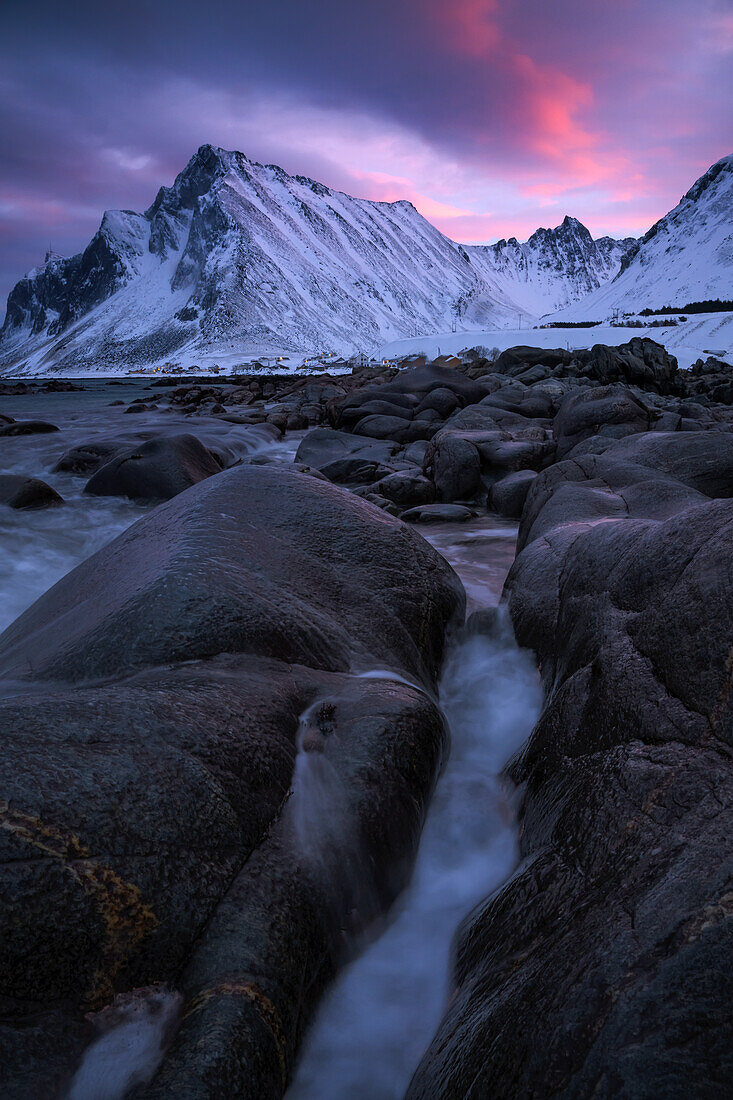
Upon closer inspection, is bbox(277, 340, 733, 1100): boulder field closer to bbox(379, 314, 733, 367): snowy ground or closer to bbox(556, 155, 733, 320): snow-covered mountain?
bbox(379, 314, 733, 367): snowy ground

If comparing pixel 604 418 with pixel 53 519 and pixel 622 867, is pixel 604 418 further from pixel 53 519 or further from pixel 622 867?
pixel 622 867

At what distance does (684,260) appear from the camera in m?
91.4

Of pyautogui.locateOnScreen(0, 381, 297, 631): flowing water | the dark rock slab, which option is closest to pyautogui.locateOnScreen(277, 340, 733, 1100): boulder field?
pyautogui.locateOnScreen(0, 381, 297, 631): flowing water

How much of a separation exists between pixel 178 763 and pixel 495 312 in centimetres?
19977

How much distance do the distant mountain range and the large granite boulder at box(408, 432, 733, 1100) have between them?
93.5 m

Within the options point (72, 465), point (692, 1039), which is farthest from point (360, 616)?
point (72, 465)

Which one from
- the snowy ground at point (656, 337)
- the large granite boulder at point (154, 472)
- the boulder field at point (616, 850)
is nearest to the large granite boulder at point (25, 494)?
the large granite boulder at point (154, 472)

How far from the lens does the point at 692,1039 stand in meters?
1.08

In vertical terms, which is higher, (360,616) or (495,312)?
(495,312)

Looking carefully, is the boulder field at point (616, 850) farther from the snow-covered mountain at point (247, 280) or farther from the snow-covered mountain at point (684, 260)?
the snow-covered mountain at point (247, 280)

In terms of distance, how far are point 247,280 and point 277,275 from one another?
31.0ft

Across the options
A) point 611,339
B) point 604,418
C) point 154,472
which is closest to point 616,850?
point 604,418

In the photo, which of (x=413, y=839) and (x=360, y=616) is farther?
(x=360, y=616)

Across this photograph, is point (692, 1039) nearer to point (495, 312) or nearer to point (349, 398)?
point (349, 398)
